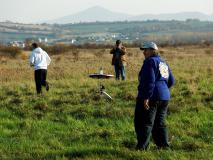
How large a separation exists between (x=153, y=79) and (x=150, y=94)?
0.24 m

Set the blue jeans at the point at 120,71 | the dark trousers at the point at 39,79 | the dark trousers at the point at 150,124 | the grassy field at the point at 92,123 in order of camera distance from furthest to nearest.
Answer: the blue jeans at the point at 120,71, the dark trousers at the point at 39,79, the grassy field at the point at 92,123, the dark trousers at the point at 150,124

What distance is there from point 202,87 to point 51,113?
17.2ft

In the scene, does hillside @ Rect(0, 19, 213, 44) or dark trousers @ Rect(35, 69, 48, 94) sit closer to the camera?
dark trousers @ Rect(35, 69, 48, 94)

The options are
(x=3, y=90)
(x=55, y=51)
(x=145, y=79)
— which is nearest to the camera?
(x=145, y=79)

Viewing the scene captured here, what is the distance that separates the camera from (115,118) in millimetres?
11648

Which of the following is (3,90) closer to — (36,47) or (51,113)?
(36,47)

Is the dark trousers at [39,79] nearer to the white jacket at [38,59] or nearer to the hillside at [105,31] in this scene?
the white jacket at [38,59]

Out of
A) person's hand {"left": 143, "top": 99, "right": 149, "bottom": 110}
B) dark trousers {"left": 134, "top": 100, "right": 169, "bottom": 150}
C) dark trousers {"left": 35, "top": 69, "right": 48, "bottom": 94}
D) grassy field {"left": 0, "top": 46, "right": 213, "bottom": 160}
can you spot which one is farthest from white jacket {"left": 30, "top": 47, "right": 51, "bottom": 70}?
person's hand {"left": 143, "top": 99, "right": 149, "bottom": 110}

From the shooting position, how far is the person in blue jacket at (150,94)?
8.27 meters

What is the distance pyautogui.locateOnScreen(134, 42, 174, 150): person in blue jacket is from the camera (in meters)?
8.27

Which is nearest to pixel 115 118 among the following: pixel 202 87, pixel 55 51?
pixel 202 87

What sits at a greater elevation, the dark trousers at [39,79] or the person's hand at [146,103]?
the person's hand at [146,103]

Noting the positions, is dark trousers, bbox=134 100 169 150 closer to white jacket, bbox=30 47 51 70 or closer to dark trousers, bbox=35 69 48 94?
dark trousers, bbox=35 69 48 94

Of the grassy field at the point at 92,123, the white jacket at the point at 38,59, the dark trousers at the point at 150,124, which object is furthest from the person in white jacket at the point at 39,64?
the dark trousers at the point at 150,124
